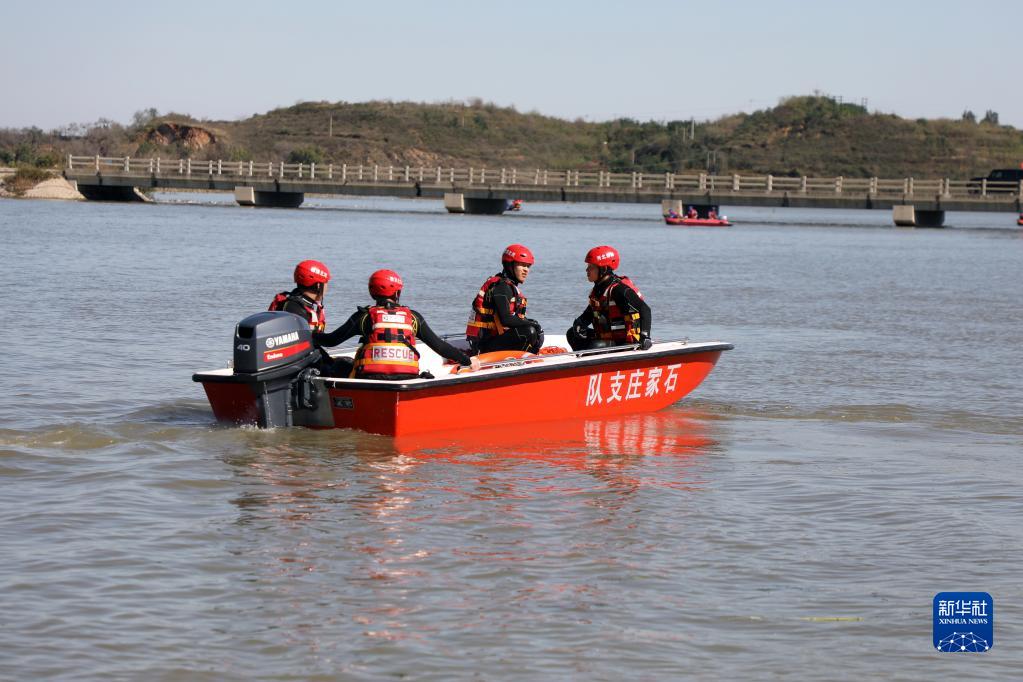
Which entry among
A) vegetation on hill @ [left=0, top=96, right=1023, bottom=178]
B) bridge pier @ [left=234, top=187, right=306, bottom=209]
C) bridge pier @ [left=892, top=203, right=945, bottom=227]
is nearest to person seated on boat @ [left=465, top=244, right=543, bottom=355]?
bridge pier @ [left=892, top=203, right=945, bottom=227]

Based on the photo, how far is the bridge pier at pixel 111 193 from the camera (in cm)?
7975

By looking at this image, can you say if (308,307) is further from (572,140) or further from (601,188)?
(572,140)

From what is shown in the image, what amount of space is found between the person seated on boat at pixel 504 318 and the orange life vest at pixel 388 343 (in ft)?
4.53

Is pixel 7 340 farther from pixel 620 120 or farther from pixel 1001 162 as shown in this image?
pixel 620 120

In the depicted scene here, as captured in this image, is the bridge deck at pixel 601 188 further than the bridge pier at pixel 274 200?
No

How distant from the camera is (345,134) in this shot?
151125mm

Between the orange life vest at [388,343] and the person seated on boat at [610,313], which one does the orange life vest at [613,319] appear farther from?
the orange life vest at [388,343]

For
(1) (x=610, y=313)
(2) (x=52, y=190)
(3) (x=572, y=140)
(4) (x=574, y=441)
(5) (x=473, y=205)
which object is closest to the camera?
(4) (x=574, y=441)

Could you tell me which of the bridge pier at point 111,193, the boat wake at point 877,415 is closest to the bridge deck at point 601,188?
the bridge pier at point 111,193

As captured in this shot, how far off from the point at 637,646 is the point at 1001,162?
13492cm

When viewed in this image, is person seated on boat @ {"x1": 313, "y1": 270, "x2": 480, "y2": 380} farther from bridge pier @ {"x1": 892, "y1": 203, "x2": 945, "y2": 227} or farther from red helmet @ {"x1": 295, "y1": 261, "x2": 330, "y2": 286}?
bridge pier @ {"x1": 892, "y1": 203, "x2": 945, "y2": 227}

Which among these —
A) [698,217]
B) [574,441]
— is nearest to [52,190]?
[698,217]

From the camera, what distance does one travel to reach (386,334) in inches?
428

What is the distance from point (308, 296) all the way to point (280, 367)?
0.95 m
